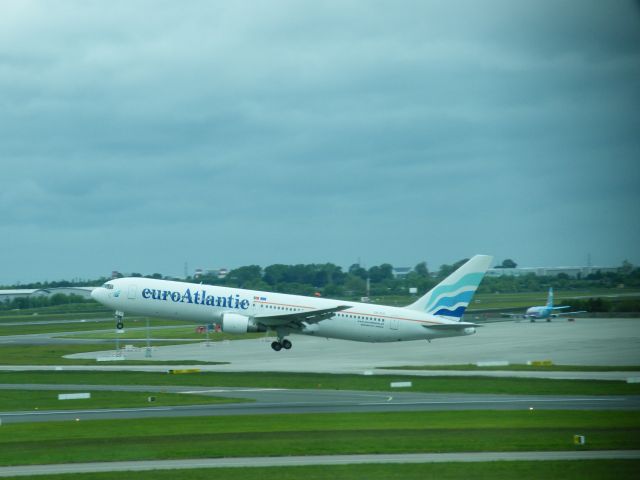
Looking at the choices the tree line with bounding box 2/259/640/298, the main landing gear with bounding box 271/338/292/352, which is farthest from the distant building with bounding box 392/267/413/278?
the main landing gear with bounding box 271/338/292/352

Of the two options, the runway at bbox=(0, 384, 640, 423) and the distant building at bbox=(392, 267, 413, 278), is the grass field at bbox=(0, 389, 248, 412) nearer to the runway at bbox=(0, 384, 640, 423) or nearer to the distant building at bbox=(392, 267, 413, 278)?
the runway at bbox=(0, 384, 640, 423)

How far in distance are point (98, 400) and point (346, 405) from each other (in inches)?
450

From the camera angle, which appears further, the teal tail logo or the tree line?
the tree line

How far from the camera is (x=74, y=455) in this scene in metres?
24.4

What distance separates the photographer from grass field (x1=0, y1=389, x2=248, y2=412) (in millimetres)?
36562

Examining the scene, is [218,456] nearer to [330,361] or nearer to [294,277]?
[330,361]

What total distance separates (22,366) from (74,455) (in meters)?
34.2

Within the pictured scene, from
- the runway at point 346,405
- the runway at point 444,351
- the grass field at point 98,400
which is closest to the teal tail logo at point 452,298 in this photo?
the runway at point 444,351

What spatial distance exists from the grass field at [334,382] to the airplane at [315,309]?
7.42 metres

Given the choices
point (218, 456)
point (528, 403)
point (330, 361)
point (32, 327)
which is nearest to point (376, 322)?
point (330, 361)

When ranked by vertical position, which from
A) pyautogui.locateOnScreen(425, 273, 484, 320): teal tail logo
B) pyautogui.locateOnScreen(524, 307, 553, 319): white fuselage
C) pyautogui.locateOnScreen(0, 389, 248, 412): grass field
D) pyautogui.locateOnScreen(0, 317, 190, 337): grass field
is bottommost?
pyautogui.locateOnScreen(0, 389, 248, 412): grass field

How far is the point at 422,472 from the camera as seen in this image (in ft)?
69.5

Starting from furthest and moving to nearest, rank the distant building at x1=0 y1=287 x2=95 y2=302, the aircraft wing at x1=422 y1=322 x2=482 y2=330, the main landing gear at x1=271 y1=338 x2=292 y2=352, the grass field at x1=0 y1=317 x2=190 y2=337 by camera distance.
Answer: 1. the distant building at x1=0 y1=287 x2=95 y2=302
2. the grass field at x1=0 y1=317 x2=190 y2=337
3. the main landing gear at x1=271 y1=338 x2=292 y2=352
4. the aircraft wing at x1=422 y1=322 x2=482 y2=330

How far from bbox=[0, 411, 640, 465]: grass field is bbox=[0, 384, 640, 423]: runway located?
1.43 meters
